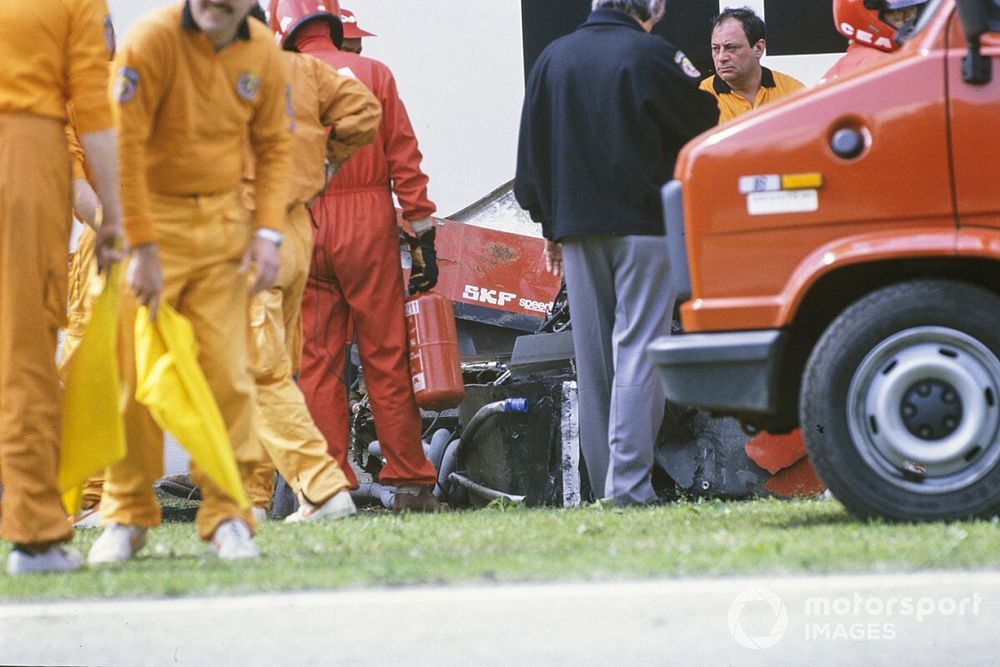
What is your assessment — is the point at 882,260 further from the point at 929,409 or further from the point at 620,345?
the point at 620,345

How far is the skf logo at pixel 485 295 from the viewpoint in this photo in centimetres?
Answer: 948

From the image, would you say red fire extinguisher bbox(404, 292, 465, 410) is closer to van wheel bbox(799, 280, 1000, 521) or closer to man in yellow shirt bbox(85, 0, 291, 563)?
man in yellow shirt bbox(85, 0, 291, 563)

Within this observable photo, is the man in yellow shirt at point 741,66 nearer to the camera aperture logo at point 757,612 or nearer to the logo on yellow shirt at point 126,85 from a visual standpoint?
the logo on yellow shirt at point 126,85

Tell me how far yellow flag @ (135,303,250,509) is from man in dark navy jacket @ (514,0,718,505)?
7.24 feet

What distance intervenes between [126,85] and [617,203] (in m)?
2.46

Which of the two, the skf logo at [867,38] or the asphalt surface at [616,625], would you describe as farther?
the skf logo at [867,38]

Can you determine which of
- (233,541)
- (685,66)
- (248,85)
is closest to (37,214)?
(248,85)

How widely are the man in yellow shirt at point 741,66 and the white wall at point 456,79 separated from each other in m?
1.64

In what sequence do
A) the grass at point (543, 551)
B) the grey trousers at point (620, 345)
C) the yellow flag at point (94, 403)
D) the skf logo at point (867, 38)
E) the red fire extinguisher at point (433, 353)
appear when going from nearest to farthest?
the grass at point (543, 551)
the yellow flag at point (94, 403)
the grey trousers at point (620, 345)
the skf logo at point (867, 38)
the red fire extinguisher at point (433, 353)

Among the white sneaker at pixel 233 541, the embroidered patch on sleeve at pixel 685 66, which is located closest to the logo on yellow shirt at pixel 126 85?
the white sneaker at pixel 233 541

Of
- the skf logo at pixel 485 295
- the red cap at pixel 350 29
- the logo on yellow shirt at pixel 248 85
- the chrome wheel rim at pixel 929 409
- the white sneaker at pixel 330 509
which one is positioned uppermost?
the red cap at pixel 350 29

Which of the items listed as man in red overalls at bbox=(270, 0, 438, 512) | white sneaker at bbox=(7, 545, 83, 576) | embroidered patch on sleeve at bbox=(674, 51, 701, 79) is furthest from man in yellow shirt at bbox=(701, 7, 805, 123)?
white sneaker at bbox=(7, 545, 83, 576)

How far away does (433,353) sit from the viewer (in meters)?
7.35

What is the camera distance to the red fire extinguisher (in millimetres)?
7340
